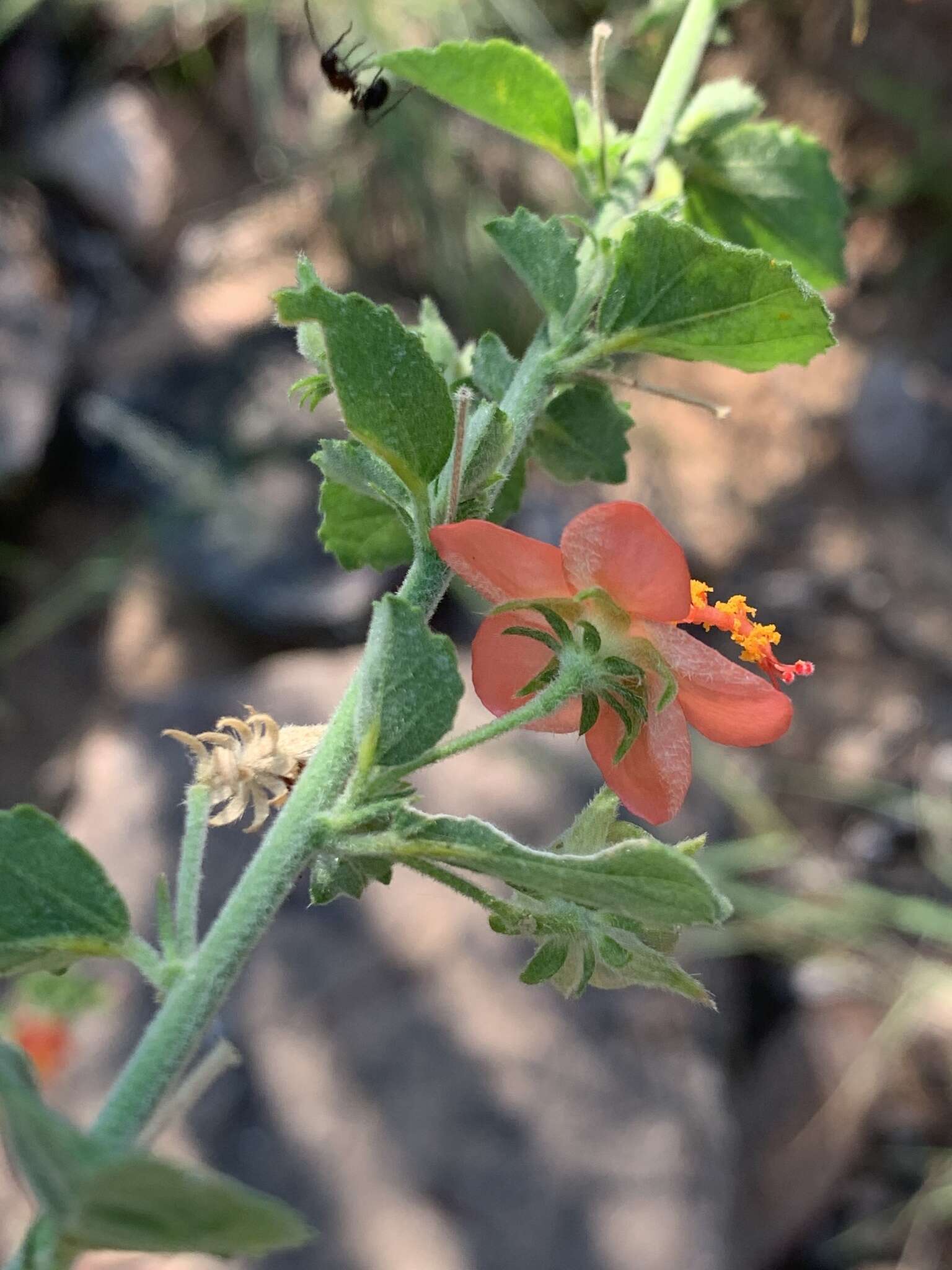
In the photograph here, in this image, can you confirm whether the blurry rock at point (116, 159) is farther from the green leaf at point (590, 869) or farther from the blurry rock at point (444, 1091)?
the green leaf at point (590, 869)

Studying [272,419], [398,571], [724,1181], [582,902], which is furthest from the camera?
[272,419]

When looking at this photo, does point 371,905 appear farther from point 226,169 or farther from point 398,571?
point 226,169

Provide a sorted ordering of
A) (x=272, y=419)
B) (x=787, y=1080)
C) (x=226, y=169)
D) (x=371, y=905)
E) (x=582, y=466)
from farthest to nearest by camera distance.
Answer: (x=226, y=169), (x=272, y=419), (x=787, y=1080), (x=371, y=905), (x=582, y=466)

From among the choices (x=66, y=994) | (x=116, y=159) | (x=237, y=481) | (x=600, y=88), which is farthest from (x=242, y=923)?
(x=116, y=159)

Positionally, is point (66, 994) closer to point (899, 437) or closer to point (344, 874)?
point (344, 874)

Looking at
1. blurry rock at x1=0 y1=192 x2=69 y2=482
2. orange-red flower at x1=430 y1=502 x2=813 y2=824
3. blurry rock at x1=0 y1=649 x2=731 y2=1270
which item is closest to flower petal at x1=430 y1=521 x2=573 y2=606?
orange-red flower at x1=430 y1=502 x2=813 y2=824

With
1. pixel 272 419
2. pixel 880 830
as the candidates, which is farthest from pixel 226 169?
pixel 880 830
